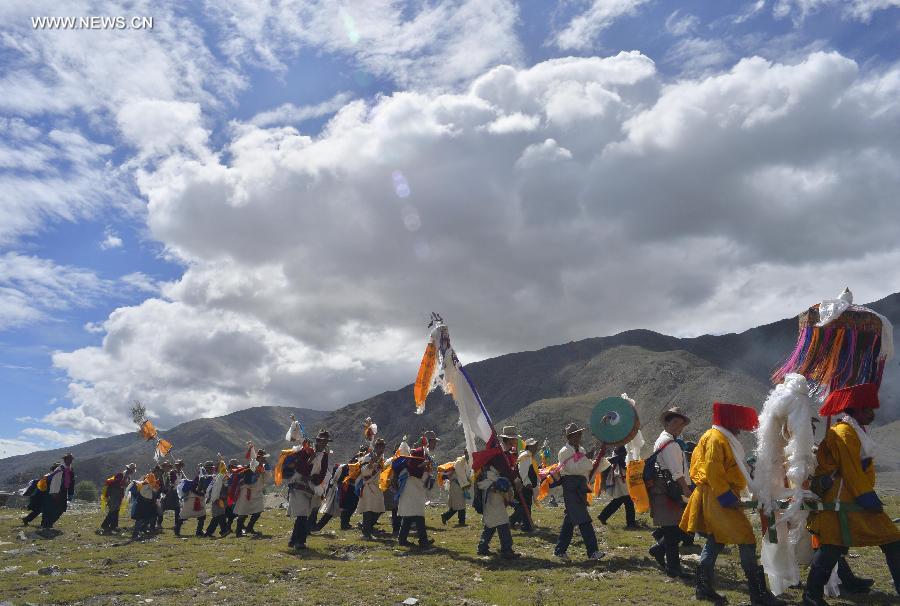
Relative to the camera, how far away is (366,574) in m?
10.9

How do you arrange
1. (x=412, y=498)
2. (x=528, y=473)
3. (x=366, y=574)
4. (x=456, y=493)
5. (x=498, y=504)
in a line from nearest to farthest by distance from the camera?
(x=366, y=574) < (x=498, y=504) < (x=412, y=498) < (x=528, y=473) < (x=456, y=493)

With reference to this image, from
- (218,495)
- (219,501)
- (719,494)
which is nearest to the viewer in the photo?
(719,494)

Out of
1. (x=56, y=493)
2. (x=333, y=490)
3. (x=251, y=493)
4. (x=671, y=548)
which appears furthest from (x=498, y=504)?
(x=56, y=493)

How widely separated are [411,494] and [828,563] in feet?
27.6

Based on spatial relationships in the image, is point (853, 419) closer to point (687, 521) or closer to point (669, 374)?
point (687, 521)

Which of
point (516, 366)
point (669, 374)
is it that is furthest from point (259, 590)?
point (516, 366)

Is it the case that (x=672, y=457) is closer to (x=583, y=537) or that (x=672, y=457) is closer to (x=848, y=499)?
(x=848, y=499)

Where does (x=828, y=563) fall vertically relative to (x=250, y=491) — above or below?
below

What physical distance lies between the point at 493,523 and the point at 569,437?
235 cm

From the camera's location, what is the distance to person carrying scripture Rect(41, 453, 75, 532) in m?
20.8

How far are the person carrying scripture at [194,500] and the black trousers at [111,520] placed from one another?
8.42 feet

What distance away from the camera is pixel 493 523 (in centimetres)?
1171

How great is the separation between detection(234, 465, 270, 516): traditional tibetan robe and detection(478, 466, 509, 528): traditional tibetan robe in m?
9.26

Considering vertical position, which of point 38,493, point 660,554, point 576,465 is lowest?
point 660,554
